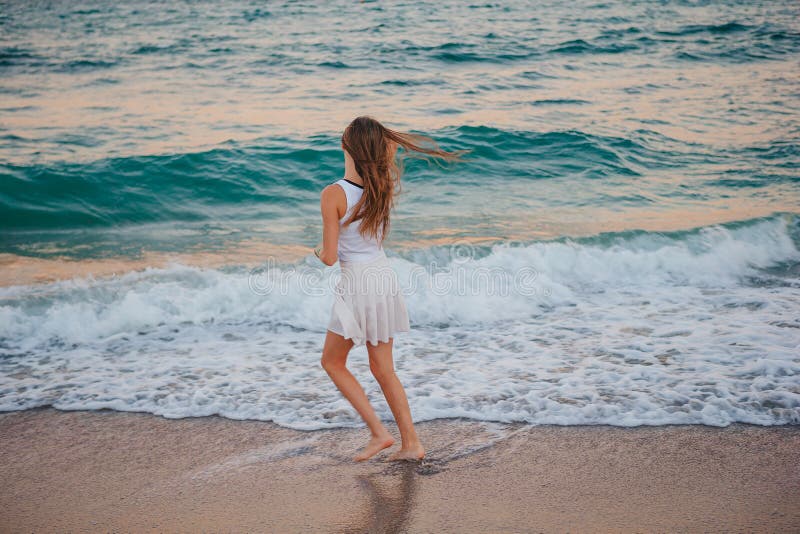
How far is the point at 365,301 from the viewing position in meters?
3.68

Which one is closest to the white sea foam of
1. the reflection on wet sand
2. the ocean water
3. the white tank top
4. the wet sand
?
the ocean water

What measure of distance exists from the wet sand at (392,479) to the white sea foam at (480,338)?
0.83 ft

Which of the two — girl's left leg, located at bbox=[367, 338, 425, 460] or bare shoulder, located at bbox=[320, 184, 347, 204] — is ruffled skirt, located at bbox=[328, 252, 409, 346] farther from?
bare shoulder, located at bbox=[320, 184, 347, 204]

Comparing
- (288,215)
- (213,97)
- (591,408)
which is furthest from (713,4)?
(591,408)

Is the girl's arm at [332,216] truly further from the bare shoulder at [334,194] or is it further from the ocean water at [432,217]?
the ocean water at [432,217]

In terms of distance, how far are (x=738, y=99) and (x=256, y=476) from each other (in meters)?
14.6

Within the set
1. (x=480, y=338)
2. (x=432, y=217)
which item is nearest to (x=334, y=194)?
(x=480, y=338)

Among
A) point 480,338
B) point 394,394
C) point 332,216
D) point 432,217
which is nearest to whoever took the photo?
point 332,216

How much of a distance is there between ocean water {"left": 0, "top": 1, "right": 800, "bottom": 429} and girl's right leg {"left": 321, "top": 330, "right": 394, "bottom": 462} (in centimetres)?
71

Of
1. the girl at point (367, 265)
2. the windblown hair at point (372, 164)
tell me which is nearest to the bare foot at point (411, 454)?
the girl at point (367, 265)

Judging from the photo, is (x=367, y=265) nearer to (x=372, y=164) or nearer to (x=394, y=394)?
(x=372, y=164)

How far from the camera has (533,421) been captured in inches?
176

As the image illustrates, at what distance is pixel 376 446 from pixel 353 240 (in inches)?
44.8

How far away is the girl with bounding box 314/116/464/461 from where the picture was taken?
354 centimetres
